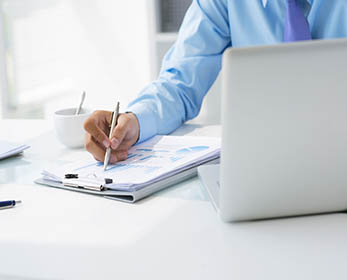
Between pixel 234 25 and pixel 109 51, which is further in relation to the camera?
pixel 109 51

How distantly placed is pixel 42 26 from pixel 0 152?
2.39 m

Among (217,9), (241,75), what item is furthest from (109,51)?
(241,75)

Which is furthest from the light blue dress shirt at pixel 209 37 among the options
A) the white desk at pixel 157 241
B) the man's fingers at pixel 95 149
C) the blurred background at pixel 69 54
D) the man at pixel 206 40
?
the blurred background at pixel 69 54

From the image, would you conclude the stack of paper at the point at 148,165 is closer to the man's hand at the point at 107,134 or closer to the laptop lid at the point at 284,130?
the man's hand at the point at 107,134

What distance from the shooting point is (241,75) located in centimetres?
63

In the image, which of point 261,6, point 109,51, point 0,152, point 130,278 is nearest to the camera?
point 130,278

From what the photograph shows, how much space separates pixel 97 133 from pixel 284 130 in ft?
1.49

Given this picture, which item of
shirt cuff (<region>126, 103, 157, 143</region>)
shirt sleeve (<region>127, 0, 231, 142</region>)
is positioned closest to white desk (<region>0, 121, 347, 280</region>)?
shirt cuff (<region>126, 103, 157, 143</region>)

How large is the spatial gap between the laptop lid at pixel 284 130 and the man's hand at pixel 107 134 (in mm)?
346

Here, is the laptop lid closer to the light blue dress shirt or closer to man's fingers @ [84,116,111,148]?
man's fingers @ [84,116,111,148]

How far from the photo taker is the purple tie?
1.23m

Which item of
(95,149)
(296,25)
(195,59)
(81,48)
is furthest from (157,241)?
(81,48)

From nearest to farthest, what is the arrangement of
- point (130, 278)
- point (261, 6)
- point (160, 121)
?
1. point (130, 278)
2. point (160, 121)
3. point (261, 6)

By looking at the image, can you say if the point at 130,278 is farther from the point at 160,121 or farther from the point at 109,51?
the point at 109,51
